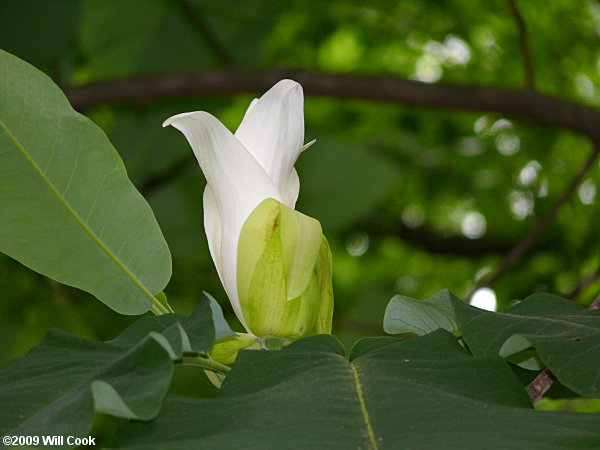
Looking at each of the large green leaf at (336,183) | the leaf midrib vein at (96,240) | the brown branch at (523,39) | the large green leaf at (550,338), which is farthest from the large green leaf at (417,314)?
the large green leaf at (336,183)

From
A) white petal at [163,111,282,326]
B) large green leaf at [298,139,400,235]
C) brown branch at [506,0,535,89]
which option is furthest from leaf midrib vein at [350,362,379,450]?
large green leaf at [298,139,400,235]

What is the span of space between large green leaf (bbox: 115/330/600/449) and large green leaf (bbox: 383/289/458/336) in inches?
2.1

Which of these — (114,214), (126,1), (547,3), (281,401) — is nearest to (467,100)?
(547,3)

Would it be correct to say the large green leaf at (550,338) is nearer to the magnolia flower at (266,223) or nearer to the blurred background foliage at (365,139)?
the magnolia flower at (266,223)

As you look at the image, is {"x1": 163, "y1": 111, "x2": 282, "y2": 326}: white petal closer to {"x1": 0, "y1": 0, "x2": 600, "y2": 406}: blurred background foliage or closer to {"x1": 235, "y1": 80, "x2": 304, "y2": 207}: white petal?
{"x1": 235, "y1": 80, "x2": 304, "y2": 207}: white petal

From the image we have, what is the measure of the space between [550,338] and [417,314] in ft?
0.32

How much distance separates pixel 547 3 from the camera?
175 cm

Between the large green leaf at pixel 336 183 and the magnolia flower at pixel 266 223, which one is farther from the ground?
the magnolia flower at pixel 266 223

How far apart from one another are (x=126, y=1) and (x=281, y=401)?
1438 millimetres

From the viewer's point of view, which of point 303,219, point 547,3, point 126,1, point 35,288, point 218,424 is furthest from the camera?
point 547,3

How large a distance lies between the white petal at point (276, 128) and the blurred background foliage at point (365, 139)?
82 centimetres

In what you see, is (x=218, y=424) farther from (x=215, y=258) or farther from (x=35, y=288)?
(x=35, y=288)

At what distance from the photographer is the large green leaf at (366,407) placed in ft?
1.09

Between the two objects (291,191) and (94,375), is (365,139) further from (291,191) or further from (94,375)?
(94,375)
